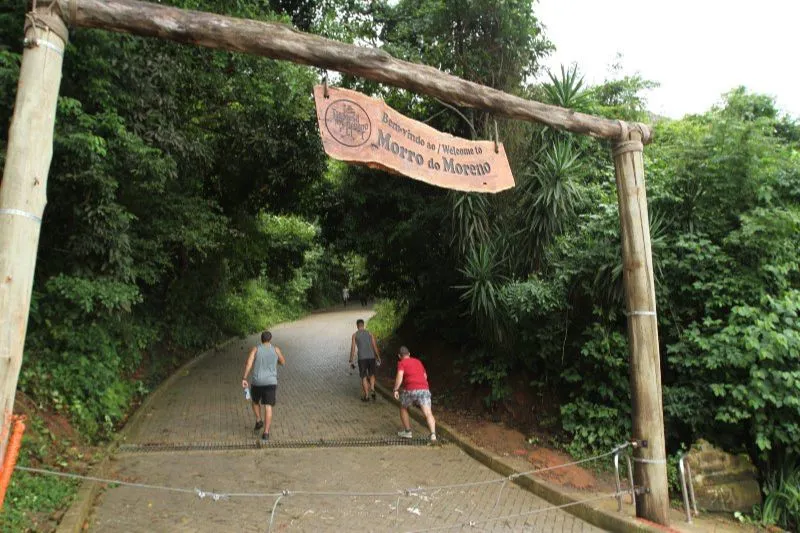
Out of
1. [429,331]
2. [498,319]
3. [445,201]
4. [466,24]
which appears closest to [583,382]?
[498,319]

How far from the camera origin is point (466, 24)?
35.3 ft

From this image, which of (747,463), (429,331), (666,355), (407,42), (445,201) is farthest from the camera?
(429,331)

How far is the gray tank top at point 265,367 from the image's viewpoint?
8.12m

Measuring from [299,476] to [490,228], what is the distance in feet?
16.8

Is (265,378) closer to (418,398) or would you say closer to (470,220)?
(418,398)

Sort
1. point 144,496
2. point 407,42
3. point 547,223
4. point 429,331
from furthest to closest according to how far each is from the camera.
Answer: point 429,331 → point 407,42 → point 547,223 → point 144,496

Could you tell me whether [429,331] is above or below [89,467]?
above

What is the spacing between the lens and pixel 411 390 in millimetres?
8289

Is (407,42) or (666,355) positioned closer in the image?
(666,355)

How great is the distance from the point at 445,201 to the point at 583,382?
416 centimetres

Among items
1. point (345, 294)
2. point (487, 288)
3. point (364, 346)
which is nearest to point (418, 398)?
point (487, 288)

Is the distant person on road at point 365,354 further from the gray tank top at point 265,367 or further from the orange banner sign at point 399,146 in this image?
the orange banner sign at point 399,146

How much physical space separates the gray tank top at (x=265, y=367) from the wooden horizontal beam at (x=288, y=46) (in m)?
5.06

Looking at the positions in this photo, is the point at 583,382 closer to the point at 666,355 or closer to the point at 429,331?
the point at 666,355
